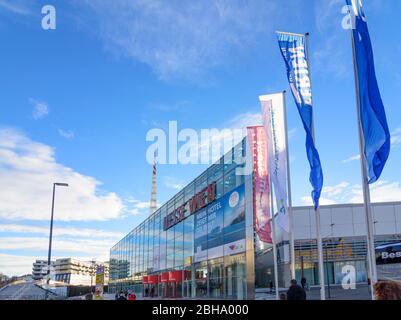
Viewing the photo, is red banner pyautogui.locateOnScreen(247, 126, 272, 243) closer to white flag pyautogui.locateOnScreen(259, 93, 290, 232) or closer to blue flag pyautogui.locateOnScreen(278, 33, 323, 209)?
white flag pyautogui.locateOnScreen(259, 93, 290, 232)

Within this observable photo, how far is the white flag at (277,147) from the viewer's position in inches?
767

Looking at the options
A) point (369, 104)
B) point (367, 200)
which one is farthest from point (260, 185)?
point (369, 104)

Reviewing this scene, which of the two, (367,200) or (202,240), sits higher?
(202,240)

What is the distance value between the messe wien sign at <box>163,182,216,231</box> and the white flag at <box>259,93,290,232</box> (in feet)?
57.1

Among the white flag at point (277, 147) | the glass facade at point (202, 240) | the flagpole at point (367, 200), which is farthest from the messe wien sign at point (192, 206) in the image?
the flagpole at point (367, 200)

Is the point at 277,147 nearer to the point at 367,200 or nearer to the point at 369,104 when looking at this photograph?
the point at 367,200

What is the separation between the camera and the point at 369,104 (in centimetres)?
1323

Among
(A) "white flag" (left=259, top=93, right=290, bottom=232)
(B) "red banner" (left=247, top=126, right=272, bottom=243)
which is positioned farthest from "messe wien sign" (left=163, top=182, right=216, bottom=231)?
(A) "white flag" (left=259, top=93, right=290, bottom=232)

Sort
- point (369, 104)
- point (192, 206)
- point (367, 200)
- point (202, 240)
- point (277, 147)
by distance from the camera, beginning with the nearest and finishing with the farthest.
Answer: point (369, 104) → point (367, 200) → point (277, 147) → point (202, 240) → point (192, 206)

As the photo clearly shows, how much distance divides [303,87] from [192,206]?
27712 mm

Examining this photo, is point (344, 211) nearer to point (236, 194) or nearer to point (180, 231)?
point (180, 231)

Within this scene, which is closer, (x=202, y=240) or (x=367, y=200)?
(x=367, y=200)

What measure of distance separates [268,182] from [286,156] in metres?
5.88
